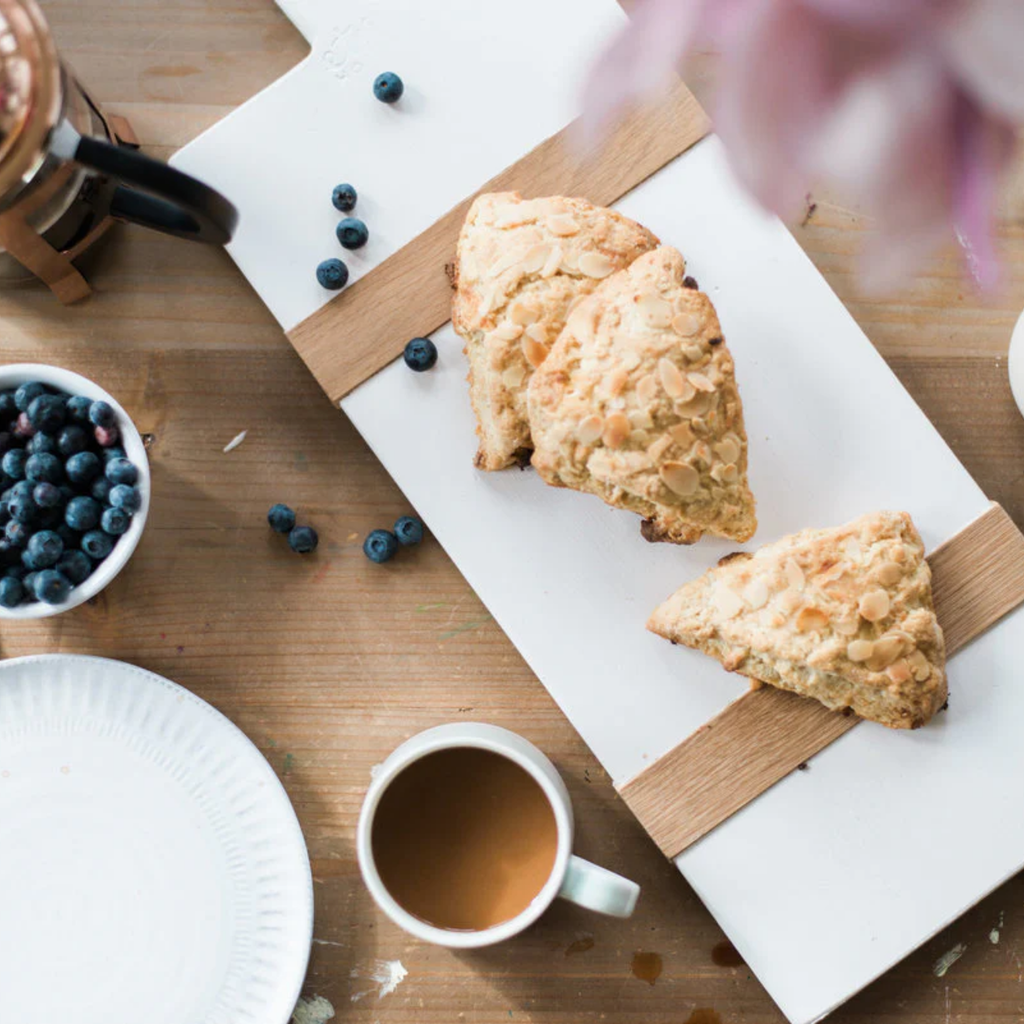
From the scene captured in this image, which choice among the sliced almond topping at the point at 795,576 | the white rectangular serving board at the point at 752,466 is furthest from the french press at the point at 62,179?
the sliced almond topping at the point at 795,576

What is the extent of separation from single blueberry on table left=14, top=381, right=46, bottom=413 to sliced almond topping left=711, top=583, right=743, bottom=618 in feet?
2.52

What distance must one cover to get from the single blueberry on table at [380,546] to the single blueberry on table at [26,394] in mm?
393

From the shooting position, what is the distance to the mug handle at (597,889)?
1.08 m

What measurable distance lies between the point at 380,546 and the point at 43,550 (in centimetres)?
36

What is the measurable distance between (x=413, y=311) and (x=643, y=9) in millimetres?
892

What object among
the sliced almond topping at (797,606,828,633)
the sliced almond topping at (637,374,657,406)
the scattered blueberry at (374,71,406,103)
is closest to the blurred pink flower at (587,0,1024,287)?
the sliced almond topping at (637,374,657,406)

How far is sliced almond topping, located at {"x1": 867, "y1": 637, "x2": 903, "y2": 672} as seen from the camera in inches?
44.3

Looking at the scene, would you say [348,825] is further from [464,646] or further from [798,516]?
[798,516]

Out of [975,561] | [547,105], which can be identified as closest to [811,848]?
[975,561]

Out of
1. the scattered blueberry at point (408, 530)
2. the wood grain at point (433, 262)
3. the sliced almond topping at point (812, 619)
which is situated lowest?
the sliced almond topping at point (812, 619)

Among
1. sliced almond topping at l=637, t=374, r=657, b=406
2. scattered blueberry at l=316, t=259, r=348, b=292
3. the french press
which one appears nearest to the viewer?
the french press

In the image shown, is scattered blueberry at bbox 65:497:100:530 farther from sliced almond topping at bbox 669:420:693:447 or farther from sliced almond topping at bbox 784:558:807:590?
sliced almond topping at bbox 784:558:807:590

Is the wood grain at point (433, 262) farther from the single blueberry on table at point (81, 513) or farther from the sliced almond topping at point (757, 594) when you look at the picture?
the sliced almond topping at point (757, 594)

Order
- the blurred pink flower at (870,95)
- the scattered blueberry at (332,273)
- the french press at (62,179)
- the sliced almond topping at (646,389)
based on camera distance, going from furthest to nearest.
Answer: the scattered blueberry at (332,273) < the sliced almond topping at (646,389) < the french press at (62,179) < the blurred pink flower at (870,95)
